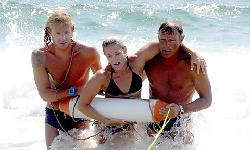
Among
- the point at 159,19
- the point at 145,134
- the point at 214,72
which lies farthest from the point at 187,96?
the point at 159,19

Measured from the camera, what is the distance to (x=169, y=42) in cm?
431

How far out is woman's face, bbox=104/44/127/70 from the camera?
411cm

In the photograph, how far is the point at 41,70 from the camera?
4.41 m

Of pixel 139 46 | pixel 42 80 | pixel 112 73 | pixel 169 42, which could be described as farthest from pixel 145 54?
pixel 139 46

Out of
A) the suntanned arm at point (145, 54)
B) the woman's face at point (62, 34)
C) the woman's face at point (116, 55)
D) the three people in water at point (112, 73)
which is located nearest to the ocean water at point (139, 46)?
the three people in water at point (112, 73)

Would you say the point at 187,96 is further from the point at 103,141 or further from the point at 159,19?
the point at 159,19

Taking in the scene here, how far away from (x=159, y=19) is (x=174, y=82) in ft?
31.3

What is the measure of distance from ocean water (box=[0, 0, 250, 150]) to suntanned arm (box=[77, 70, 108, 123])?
0.63 m

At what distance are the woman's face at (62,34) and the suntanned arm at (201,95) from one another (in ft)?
4.07

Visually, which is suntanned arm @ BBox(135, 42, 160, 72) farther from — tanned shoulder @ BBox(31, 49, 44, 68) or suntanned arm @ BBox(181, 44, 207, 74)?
tanned shoulder @ BBox(31, 49, 44, 68)

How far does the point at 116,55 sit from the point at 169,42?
0.53 m

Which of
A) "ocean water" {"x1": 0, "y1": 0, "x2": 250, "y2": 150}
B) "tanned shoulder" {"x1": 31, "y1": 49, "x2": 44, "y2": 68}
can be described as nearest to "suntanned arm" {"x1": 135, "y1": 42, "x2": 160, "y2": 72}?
"ocean water" {"x1": 0, "y1": 0, "x2": 250, "y2": 150}

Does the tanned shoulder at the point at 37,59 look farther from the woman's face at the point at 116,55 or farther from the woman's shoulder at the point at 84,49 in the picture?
the woman's face at the point at 116,55

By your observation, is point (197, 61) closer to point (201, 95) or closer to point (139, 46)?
point (201, 95)
